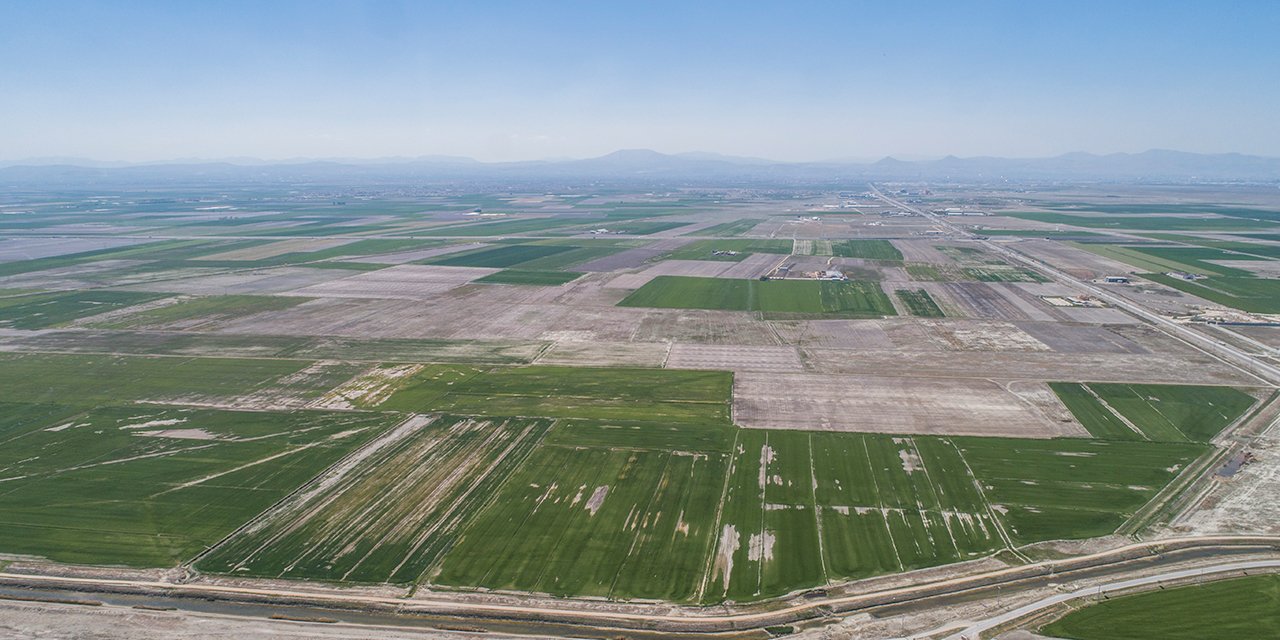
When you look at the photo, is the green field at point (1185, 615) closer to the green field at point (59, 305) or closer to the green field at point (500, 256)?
the green field at point (59, 305)

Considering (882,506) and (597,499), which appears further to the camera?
(597,499)

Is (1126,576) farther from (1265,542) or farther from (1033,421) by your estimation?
(1033,421)

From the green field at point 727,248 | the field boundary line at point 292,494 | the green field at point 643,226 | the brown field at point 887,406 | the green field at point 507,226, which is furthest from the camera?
the green field at point 643,226

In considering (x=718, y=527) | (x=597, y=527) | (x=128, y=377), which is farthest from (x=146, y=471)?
(x=718, y=527)

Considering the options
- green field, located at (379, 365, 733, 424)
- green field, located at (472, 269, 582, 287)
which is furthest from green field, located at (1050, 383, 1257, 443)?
green field, located at (472, 269, 582, 287)

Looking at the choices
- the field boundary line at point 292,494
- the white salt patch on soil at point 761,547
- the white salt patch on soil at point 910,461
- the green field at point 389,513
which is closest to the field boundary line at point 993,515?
the white salt patch on soil at point 910,461

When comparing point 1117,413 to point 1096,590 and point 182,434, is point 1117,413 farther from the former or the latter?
point 182,434
